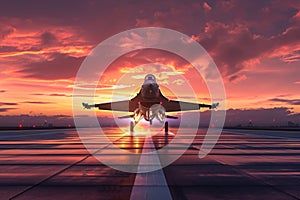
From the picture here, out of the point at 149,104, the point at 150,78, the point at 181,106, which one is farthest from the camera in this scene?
the point at 181,106

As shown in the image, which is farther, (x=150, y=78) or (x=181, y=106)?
(x=181, y=106)

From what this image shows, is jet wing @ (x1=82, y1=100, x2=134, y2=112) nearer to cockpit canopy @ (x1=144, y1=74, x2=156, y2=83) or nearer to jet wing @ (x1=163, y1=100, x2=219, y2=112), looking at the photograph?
jet wing @ (x1=163, y1=100, x2=219, y2=112)

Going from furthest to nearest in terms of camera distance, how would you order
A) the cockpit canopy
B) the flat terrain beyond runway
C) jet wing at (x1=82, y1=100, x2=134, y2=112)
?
jet wing at (x1=82, y1=100, x2=134, y2=112) < the cockpit canopy < the flat terrain beyond runway

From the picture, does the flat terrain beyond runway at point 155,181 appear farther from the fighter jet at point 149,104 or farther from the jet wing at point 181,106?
the jet wing at point 181,106

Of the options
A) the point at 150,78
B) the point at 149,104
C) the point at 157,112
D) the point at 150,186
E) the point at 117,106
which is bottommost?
the point at 150,186

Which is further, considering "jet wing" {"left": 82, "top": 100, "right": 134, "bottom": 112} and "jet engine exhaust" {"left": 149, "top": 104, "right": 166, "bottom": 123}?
"jet wing" {"left": 82, "top": 100, "right": 134, "bottom": 112}

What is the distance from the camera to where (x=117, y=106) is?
46.1 meters

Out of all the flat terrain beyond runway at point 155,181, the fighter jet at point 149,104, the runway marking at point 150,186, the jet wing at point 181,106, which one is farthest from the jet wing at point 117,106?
the runway marking at point 150,186

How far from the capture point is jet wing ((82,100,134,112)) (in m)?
43.0

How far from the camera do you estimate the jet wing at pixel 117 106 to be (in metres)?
43.0

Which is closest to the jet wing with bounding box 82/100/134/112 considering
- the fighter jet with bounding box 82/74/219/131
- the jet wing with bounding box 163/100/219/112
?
the fighter jet with bounding box 82/74/219/131

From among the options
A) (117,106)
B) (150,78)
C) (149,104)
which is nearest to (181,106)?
(117,106)

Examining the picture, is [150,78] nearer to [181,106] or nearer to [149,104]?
[149,104]

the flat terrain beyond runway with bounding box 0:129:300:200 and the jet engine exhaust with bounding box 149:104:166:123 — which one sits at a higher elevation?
the jet engine exhaust with bounding box 149:104:166:123
